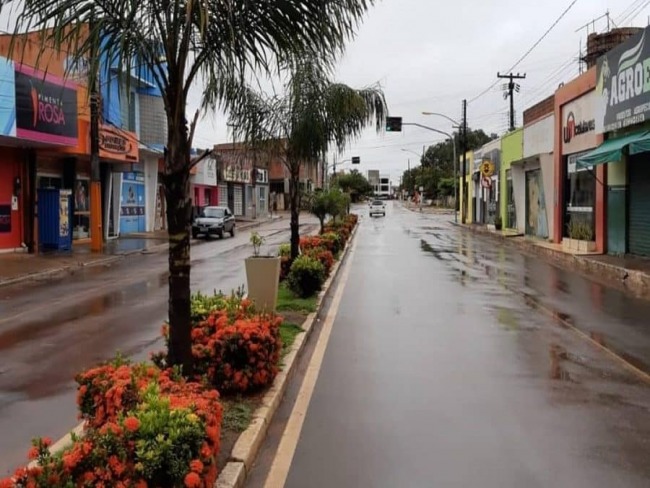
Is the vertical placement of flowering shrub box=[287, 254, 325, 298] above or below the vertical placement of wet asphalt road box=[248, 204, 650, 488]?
above

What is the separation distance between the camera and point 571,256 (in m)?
22.0

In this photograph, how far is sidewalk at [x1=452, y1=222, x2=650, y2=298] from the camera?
16016mm

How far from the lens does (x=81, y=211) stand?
31.0 m

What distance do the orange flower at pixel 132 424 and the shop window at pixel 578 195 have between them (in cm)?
2169

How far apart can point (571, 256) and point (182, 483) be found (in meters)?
20.2

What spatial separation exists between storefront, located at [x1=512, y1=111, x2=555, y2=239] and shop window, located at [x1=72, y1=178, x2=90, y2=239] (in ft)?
66.9

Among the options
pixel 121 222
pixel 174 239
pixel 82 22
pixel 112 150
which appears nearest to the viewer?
pixel 82 22

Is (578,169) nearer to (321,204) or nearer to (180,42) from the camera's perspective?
(321,204)

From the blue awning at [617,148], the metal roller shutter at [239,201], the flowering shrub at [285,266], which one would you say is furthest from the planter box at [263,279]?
the metal roller shutter at [239,201]

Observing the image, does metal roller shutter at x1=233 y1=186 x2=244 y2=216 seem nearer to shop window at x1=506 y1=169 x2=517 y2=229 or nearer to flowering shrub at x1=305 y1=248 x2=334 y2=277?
shop window at x1=506 y1=169 x2=517 y2=229

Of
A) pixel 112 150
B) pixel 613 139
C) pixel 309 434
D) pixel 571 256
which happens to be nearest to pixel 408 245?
pixel 571 256

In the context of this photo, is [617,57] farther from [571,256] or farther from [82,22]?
[82,22]

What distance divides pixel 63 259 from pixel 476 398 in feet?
61.8

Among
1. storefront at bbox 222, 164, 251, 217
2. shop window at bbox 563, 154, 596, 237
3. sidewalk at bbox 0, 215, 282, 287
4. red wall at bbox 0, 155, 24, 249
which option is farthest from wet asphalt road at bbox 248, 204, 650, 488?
storefront at bbox 222, 164, 251, 217
